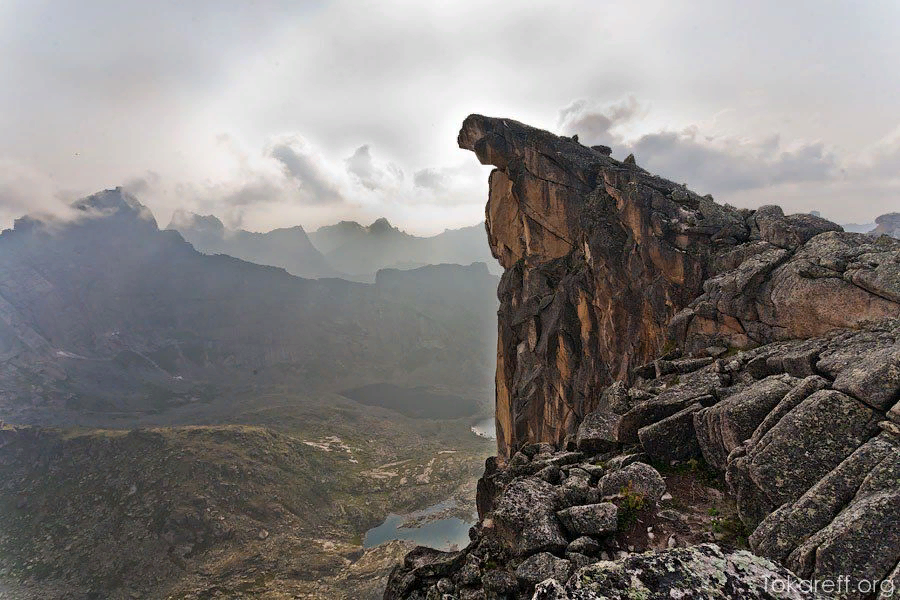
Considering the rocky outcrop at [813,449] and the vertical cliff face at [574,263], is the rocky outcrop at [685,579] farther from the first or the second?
the vertical cliff face at [574,263]

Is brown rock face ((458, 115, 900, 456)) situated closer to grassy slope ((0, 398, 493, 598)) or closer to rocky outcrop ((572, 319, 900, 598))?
rocky outcrop ((572, 319, 900, 598))

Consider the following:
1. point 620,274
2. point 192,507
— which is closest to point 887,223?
point 620,274

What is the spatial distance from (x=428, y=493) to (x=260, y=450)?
69.1 meters

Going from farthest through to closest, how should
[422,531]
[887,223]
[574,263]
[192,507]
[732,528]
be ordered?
[887,223], [422,531], [192,507], [574,263], [732,528]

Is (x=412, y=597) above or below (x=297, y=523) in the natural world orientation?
above

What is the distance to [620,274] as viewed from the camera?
49031mm

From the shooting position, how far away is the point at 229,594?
9525 centimetres

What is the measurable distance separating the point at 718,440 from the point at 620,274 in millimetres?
34763

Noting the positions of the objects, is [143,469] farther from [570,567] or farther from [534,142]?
[570,567]

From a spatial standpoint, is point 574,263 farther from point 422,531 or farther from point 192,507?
point 192,507

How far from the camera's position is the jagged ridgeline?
10.1 meters

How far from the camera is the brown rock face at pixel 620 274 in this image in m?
27.1

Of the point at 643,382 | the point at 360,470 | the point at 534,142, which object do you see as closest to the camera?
the point at 643,382

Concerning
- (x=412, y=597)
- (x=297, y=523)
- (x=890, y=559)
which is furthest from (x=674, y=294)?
(x=297, y=523)
